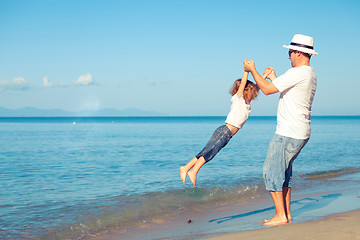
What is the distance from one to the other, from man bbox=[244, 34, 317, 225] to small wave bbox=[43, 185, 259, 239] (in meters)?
2.89

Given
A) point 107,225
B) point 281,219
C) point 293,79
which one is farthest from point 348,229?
point 107,225

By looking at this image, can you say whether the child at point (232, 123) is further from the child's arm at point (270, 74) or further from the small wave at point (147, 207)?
the small wave at point (147, 207)

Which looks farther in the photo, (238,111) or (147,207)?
(147,207)

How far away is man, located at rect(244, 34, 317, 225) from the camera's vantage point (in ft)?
14.4

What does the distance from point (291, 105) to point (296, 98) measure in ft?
0.34

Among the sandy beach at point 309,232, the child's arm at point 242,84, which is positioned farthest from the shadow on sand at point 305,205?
the child's arm at point 242,84

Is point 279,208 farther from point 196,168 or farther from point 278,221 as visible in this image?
point 196,168

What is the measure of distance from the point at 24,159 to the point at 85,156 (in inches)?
106

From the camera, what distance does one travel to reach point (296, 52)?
450 cm

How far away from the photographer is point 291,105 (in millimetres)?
4449

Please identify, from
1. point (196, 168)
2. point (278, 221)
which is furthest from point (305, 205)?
point (196, 168)

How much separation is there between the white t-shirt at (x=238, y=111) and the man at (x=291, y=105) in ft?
2.65

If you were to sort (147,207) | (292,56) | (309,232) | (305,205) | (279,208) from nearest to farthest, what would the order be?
(309,232) → (292,56) → (279,208) → (305,205) → (147,207)

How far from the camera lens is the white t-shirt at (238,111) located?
17.8 feet
